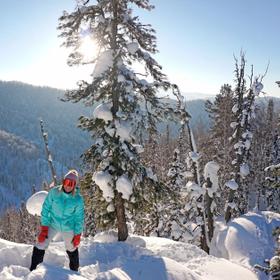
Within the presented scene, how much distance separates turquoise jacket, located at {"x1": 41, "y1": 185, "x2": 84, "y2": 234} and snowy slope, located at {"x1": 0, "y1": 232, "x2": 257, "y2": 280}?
2.75ft

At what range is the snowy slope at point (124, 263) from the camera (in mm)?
7129

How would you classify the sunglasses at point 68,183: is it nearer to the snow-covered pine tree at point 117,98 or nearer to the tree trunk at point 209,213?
the snow-covered pine tree at point 117,98

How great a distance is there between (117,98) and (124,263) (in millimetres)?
5538

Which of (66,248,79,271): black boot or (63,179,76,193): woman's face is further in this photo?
(66,248,79,271): black boot

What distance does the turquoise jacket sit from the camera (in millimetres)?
7762

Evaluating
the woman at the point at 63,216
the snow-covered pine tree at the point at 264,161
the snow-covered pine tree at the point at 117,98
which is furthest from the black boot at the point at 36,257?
the snow-covered pine tree at the point at 264,161

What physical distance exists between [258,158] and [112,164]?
1818 inches

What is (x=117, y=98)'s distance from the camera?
1273 cm

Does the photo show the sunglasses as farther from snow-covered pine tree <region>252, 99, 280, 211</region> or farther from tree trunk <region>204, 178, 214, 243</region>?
snow-covered pine tree <region>252, 99, 280, 211</region>

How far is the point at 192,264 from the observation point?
11.2 m

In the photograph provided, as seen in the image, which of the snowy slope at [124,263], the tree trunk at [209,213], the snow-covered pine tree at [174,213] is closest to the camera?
the snowy slope at [124,263]

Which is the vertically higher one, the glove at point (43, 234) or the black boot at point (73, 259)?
the glove at point (43, 234)

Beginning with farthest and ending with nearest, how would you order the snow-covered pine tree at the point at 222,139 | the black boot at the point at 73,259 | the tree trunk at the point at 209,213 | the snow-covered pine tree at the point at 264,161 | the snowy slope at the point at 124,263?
the snow-covered pine tree at the point at 264,161 < the snow-covered pine tree at the point at 222,139 < the tree trunk at the point at 209,213 < the black boot at the point at 73,259 < the snowy slope at the point at 124,263

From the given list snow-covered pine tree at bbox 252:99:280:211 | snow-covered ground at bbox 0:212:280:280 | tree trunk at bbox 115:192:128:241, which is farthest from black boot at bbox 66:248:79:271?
snow-covered pine tree at bbox 252:99:280:211
